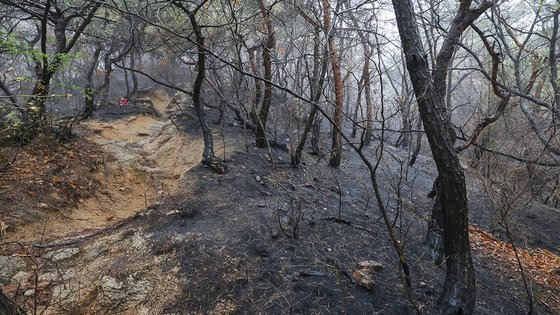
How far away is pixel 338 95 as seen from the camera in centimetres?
719

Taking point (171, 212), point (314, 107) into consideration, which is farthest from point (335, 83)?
point (171, 212)

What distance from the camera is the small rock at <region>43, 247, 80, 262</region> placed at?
3803 millimetres

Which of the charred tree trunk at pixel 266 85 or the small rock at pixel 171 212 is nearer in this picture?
the small rock at pixel 171 212

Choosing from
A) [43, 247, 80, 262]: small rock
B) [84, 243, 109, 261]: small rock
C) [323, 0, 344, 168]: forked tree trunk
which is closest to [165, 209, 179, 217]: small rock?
[84, 243, 109, 261]: small rock

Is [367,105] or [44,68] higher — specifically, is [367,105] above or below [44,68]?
above

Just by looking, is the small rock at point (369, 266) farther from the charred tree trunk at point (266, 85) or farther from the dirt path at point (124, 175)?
the charred tree trunk at point (266, 85)

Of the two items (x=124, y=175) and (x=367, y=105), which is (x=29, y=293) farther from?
(x=367, y=105)

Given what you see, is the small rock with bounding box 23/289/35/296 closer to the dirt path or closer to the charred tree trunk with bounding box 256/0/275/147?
the dirt path

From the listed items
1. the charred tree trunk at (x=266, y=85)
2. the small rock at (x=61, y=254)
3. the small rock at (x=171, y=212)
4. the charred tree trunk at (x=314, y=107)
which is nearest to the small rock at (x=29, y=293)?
the small rock at (x=61, y=254)

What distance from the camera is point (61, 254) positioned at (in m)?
3.88

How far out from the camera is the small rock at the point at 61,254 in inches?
150

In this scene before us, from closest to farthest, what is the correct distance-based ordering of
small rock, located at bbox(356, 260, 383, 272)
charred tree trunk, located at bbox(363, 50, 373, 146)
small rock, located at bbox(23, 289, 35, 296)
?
charred tree trunk, located at bbox(363, 50, 373, 146) < small rock, located at bbox(23, 289, 35, 296) < small rock, located at bbox(356, 260, 383, 272)

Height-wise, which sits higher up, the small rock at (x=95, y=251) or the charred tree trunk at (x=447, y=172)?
the charred tree trunk at (x=447, y=172)

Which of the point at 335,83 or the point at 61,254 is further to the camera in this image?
the point at 335,83
